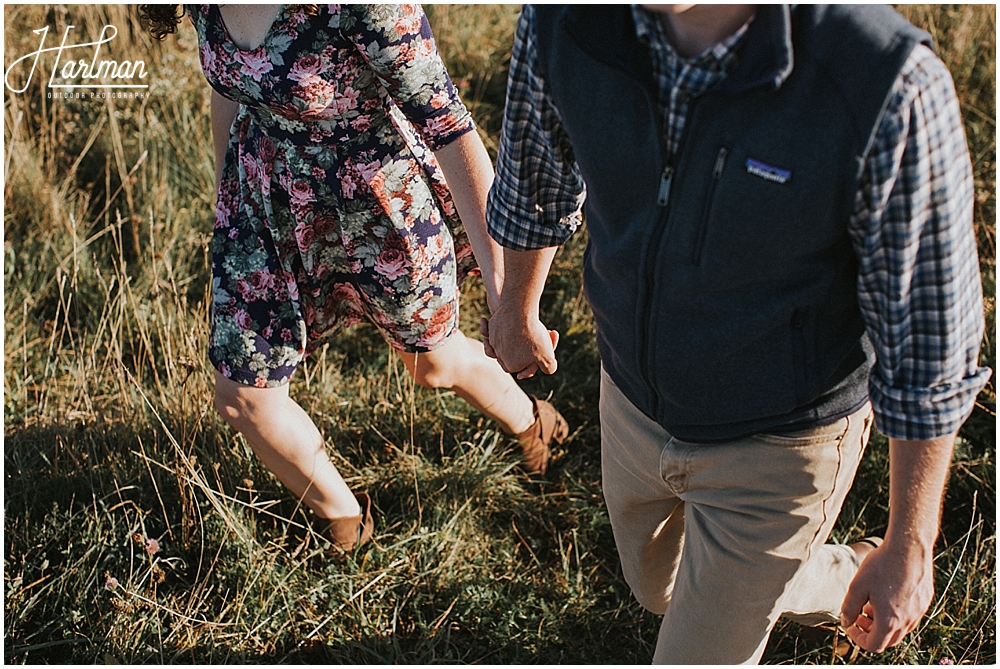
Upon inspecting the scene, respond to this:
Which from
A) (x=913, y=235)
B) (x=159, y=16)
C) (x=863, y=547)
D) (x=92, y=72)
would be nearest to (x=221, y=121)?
(x=159, y=16)

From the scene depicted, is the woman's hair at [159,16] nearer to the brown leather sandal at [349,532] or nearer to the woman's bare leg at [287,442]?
the woman's bare leg at [287,442]

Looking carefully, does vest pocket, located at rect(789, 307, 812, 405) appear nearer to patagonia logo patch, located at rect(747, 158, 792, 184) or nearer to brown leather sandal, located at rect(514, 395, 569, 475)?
patagonia logo patch, located at rect(747, 158, 792, 184)

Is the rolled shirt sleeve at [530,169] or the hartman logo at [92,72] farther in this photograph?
the hartman logo at [92,72]

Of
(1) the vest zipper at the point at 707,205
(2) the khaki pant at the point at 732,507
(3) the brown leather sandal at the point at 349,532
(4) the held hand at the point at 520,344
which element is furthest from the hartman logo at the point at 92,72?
(1) the vest zipper at the point at 707,205

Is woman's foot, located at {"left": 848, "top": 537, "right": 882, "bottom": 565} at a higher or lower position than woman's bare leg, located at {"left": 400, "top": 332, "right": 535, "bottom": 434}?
lower

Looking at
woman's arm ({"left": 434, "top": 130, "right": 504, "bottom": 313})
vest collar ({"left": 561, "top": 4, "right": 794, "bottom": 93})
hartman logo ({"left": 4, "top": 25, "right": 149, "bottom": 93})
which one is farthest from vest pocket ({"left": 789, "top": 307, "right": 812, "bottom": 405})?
hartman logo ({"left": 4, "top": 25, "right": 149, "bottom": 93})

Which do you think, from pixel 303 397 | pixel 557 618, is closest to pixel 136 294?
pixel 303 397

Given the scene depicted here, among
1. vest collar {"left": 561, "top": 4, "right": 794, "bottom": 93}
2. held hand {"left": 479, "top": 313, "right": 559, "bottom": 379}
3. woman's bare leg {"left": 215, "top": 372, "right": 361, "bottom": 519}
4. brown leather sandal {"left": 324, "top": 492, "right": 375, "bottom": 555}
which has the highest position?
vest collar {"left": 561, "top": 4, "right": 794, "bottom": 93}

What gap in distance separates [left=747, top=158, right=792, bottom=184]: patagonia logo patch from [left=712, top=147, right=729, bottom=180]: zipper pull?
0.14 ft

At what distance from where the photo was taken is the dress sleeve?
2.02 meters

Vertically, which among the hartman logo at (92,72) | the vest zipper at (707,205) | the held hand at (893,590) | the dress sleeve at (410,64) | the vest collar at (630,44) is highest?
the hartman logo at (92,72)

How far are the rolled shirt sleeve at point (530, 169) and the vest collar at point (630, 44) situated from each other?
0.42 ft

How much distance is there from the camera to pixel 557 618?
265 centimetres

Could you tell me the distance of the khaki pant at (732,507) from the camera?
173cm
